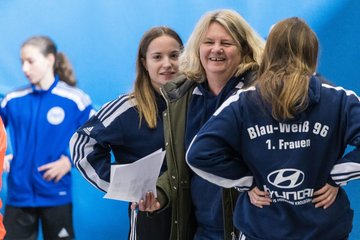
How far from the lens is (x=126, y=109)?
3.41 m

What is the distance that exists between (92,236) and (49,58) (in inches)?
47.3

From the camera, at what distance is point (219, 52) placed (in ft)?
10.1

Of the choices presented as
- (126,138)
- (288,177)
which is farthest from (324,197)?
(126,138)

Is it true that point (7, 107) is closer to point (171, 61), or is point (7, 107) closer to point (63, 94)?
point (63, 94)

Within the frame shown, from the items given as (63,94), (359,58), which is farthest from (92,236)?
(359,58)

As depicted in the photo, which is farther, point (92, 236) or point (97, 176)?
point (92, 236)

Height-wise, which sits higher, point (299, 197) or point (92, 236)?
point (299, 197)

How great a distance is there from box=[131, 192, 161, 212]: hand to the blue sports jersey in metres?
1.74

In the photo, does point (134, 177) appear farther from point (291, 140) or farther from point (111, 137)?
point (291, 140)

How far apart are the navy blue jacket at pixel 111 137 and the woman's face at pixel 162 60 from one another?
0.49 ft

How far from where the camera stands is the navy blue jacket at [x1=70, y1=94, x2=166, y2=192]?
3391 millimetres

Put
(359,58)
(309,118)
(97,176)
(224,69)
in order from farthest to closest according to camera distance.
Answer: (359,58), (97,176), (224,69), (309,118)

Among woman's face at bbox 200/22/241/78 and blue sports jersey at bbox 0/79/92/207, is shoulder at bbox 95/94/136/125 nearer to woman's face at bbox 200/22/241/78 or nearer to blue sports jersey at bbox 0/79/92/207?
woman's face at bbox 200/22/241/78

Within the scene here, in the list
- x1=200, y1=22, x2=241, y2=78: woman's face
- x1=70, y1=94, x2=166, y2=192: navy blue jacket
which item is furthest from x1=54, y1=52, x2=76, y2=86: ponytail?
x1=200, y1=22, x2=241, y2=78: woman's face
